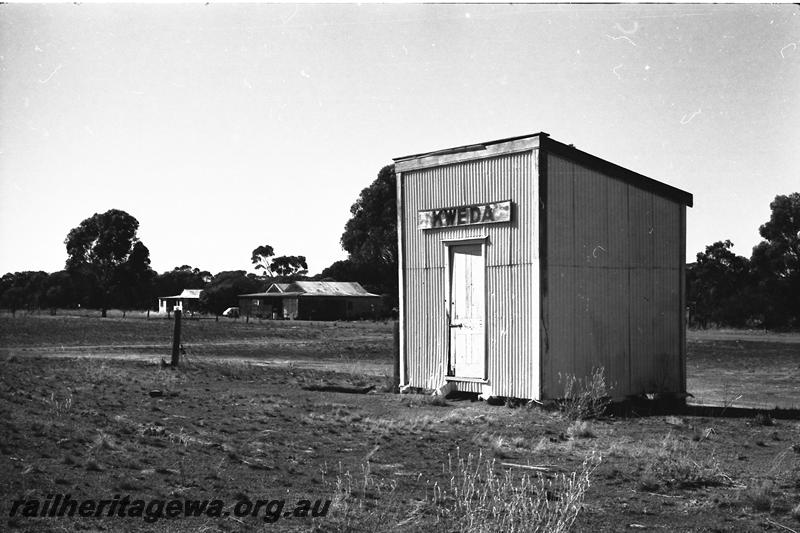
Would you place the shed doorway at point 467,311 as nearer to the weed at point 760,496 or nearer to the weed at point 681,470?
the weed at point 681,470

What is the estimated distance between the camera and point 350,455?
365 inches

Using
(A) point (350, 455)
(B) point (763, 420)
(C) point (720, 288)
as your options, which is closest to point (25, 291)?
(C) point (720, 288)

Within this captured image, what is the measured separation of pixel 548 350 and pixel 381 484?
6313mm

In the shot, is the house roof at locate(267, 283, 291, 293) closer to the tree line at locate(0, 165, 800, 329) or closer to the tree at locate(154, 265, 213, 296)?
the tree line at locate(0, 165, 800, 329)

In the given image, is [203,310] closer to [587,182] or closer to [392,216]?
[392,216]

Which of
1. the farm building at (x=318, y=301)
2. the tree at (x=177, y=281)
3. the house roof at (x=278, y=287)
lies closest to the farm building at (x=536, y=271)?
the farm building at (x=318, y=301)

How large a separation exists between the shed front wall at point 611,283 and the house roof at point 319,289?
5568 cm

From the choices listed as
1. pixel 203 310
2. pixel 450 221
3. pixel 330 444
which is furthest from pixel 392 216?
pixel 330 444

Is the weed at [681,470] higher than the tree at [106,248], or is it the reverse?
the tree at [106,248]

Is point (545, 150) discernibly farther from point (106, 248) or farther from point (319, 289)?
point (106, 248)

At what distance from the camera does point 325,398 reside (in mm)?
14844

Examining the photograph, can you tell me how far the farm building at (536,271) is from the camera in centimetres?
1352

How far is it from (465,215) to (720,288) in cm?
4511

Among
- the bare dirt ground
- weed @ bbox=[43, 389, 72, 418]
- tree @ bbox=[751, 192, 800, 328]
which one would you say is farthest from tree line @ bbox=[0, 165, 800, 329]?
weed @ bbox=[43, 389, 72, 418]
